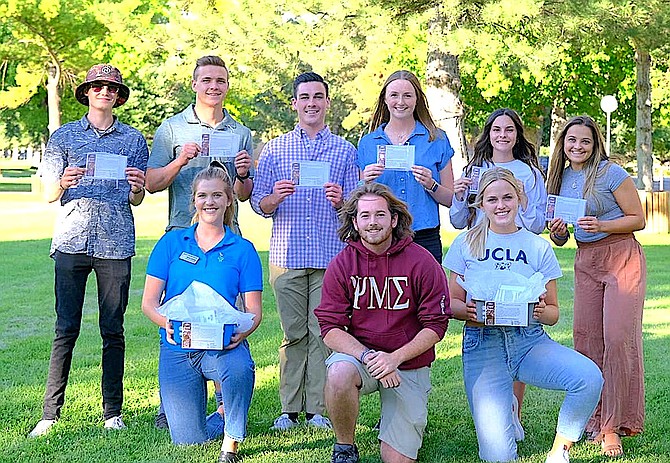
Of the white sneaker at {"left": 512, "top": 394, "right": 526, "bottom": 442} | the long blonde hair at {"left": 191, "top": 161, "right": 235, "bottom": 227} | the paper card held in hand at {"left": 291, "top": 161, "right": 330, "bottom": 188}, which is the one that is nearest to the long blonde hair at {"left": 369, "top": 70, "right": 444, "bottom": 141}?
the paper card held in hand at {"left": 291, "top": 161, "right": 330, "bottom": 188}

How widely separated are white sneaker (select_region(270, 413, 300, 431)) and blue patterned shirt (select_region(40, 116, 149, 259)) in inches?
56.9

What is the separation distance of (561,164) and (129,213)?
2766mm

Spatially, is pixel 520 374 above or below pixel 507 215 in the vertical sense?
below

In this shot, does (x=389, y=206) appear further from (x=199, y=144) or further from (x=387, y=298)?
(x=199, y=144)

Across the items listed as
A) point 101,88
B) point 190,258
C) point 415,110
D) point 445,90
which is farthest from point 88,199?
point 445,90

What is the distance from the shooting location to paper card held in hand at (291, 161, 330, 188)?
594 centimetres

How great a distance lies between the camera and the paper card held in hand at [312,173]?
5.94m

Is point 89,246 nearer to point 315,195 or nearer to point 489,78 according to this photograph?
point 315,195

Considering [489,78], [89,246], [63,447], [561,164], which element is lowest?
[63,447]

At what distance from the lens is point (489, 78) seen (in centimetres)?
2611

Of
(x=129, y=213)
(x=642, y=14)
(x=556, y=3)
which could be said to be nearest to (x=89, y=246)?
(x=129, y=213)

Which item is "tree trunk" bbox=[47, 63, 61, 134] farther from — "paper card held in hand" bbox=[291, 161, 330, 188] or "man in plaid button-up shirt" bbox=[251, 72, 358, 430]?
"paper card held in hand" bbox=[291, 161, 330, 188]

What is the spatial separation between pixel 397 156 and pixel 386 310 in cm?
109

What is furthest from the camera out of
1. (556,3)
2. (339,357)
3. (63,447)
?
(556,3)
